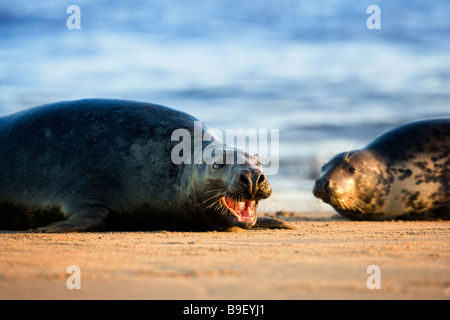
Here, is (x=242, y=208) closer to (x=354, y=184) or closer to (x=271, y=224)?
(x=271, y=224)

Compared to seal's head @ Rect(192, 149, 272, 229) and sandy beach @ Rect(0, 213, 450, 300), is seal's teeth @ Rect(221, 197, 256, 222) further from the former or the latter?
sandy beach @ Rect(0, 213, 450, 300)

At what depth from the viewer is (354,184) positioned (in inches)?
381

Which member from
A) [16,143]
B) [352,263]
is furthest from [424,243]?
[16,143]

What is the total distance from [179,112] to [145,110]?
0.46 metres

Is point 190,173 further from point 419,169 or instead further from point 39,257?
point 419,169

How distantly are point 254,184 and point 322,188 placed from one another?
12.6 feet

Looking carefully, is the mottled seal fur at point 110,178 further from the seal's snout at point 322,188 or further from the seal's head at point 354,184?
the seal's head at point 354,184

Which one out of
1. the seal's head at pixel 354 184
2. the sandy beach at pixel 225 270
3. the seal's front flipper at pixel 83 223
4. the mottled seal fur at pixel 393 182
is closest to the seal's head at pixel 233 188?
the seal's front flipper at pixel 83 223

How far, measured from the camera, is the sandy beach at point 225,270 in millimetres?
2570

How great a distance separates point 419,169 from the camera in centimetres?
980

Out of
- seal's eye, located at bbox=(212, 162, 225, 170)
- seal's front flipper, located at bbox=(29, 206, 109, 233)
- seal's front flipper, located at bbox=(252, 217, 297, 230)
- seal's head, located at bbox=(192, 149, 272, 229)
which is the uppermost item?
seal's eye, located at bbox=(212, 162, 225, 170)

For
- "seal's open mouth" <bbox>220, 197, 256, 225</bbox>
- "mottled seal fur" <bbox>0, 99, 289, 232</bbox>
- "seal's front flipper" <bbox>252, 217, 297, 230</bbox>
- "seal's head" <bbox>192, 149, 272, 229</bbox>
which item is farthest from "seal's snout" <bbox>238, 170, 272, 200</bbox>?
"seal's front flipper" <bbox>252, 217, 297, 230</bbox>

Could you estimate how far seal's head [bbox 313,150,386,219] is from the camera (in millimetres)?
9500

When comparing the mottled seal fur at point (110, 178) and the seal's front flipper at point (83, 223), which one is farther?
the mottled seal fur at point (110, 178)
